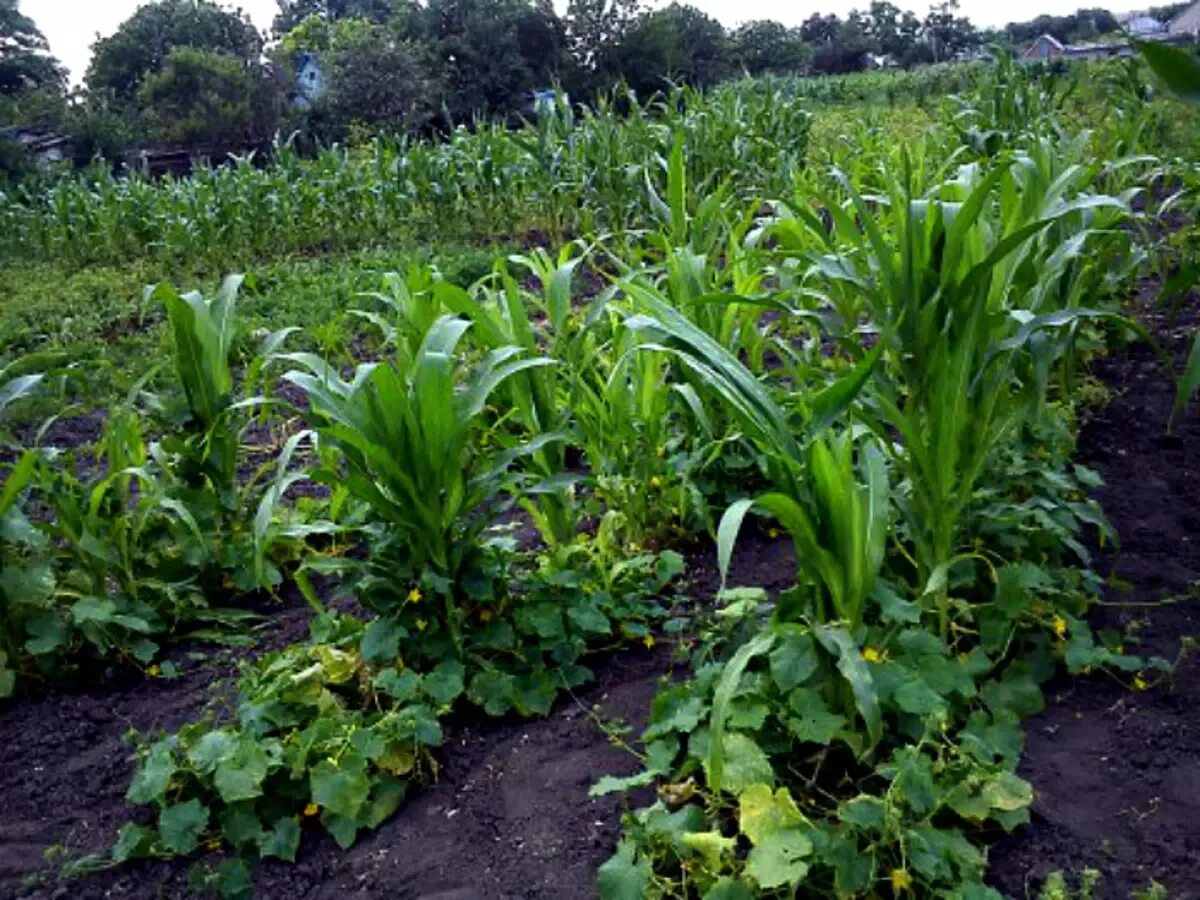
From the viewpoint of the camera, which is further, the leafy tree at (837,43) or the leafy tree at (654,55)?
the leafy tree at (837,43)

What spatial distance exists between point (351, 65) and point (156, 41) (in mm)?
15642

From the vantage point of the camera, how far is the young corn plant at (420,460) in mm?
2172

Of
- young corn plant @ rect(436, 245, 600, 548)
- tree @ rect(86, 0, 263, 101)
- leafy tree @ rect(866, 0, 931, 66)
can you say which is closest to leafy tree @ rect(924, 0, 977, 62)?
leafy tree @ rect(866, 0, 931, 66)

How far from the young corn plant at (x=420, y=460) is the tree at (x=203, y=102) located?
2925 centimetres

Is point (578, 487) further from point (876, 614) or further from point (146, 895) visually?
point (146, 895)

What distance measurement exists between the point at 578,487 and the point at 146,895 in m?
1.75

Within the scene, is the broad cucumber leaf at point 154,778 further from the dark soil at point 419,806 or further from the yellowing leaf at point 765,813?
the yellowing leaf at point 765,813

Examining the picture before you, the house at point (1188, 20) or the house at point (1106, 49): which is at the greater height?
the house at point (1188, 20)

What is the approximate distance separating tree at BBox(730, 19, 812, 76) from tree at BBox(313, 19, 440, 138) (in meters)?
18.9

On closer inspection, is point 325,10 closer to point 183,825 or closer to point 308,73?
point 308,73

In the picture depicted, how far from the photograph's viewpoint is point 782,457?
1.78 metres

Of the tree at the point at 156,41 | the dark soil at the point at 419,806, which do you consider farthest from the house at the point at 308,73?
the dark soil at the point at 419,806

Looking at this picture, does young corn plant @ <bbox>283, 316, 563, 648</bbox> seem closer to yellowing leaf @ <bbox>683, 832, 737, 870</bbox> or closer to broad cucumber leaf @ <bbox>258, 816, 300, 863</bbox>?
broad cucumber leaf @ <bbox>258, 816, 300, 863</bbox>

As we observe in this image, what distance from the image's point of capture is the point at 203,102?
2928cm
